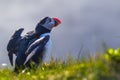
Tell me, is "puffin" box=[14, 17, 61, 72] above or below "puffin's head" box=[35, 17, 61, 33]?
below

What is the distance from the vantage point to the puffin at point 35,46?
12711 millimetres

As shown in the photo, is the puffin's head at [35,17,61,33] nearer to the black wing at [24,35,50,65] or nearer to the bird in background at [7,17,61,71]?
the bird in background at [7,17,61,71]

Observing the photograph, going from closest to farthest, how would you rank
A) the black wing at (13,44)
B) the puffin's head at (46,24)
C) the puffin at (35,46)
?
the puffin at (35,46) → the puffin's head at (46,24) → the black wing at (13,44)

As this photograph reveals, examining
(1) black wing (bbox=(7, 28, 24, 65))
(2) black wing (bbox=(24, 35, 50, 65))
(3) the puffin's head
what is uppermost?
(3) the puffin's head

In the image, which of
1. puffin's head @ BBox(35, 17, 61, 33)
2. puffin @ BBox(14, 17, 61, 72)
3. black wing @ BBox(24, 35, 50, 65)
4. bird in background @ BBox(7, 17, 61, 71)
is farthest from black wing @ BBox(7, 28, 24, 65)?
black wing @ BBox(24, 35, 50, 65)

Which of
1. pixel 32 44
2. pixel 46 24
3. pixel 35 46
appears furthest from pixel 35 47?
pixel 46 24

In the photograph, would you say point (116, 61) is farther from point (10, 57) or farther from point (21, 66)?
point (10, 57)

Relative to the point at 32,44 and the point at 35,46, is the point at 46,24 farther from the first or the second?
the point at 35,46

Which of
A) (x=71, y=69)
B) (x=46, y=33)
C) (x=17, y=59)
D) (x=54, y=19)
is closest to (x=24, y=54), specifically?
(x=17, y=59)

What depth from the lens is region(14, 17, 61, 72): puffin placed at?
12711mm

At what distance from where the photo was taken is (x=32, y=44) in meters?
13.1

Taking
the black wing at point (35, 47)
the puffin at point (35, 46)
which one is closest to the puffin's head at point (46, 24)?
the puffin at point (35, 46)

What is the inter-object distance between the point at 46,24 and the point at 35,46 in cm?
138

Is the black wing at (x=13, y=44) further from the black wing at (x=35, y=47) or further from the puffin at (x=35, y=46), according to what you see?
the black wing at (x=35, y=47)
